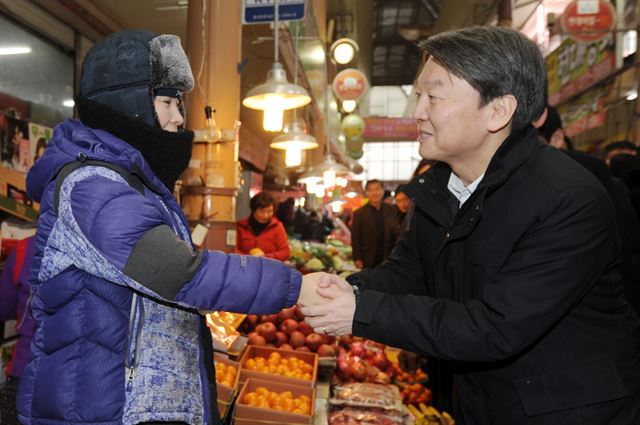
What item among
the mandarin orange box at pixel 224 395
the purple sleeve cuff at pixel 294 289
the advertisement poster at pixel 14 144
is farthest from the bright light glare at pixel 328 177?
the purple sleeve cuff at pixel 294 289

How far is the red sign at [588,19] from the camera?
9.07m

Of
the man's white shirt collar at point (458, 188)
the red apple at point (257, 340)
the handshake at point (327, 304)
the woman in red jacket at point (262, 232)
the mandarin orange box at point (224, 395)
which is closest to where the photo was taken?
the handshake at point (327, 304)

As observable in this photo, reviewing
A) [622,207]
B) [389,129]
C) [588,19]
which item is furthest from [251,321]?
→ [389,129]

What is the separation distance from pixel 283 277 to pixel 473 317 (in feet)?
2.03

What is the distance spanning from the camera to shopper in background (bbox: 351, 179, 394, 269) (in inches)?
328

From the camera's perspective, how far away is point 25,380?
1571 millimetres

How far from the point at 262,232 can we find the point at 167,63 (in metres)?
5.14

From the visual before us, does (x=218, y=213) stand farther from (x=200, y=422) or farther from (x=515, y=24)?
(x=515, y=24)

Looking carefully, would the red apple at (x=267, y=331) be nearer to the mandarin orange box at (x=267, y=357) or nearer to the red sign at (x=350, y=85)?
the mandarin orange box at (x=267, y=357)

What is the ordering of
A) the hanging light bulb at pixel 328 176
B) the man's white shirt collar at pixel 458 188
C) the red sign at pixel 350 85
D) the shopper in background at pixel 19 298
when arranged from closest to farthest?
1. the man's white shirt collar at pixel 458 188
2. the shopper in background at pixel 19 298
3. the hanging light bulb at pixel 328 176
4. the red sign at pixel 350 85

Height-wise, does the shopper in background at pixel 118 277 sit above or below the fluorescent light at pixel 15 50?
below

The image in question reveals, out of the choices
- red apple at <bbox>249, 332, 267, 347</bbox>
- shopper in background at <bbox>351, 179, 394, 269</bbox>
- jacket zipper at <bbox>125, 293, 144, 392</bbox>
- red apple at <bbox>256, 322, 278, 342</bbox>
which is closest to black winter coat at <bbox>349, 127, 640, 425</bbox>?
jacket zipper at <bbox>125, 293, 144, 392</bbox>

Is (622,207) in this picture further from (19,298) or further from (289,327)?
(19,298)

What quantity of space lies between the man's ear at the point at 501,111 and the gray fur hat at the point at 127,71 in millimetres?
1128
